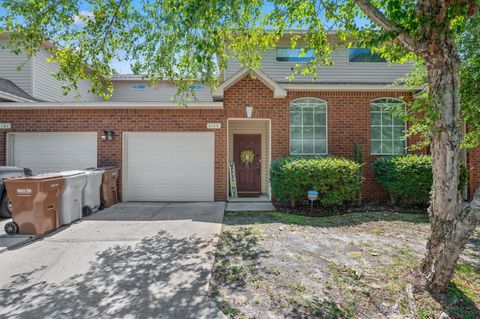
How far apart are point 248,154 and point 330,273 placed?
Result: 6942 millimetres

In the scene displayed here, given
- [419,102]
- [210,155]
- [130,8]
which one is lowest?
[210,155]

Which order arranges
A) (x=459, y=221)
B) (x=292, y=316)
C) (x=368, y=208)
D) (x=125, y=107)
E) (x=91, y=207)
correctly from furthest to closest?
(x=125, y=107)
(x=368, y=208)
(x=91, y=207)
(x=459, y=221)
(x=292, y=316)

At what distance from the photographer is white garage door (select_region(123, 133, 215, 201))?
887 centimetres

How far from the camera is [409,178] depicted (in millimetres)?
7355

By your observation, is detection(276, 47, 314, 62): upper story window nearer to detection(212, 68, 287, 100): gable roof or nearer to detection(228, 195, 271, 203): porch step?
detection(212, 68, 287, 100): gable roof

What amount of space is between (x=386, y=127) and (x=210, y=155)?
19.2 ft

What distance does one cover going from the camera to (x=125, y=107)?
28.3 feet

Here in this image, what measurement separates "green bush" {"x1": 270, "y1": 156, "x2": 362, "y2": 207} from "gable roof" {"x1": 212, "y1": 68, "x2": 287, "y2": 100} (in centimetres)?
235

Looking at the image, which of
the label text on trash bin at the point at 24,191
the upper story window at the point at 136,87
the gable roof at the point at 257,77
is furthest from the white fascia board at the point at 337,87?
the upper story window at the point at 136,87

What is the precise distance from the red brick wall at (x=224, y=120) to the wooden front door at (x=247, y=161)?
5.65ft

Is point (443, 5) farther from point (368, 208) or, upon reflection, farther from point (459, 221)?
point (368, 208)

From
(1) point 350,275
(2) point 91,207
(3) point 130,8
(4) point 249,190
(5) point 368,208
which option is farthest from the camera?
(4) point 249,190

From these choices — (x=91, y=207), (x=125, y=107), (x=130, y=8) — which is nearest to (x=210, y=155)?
(x=125, y=107)

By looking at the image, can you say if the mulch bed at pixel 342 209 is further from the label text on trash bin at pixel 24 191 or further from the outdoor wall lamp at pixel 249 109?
the label text on trash bin at pixel 24 191
